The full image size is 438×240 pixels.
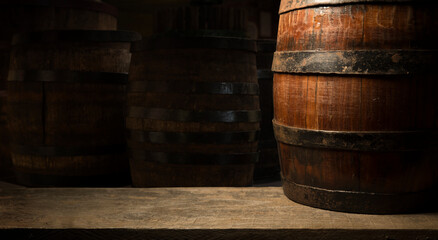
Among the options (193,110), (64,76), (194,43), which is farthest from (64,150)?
(194,43)

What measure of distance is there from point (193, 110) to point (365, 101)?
1415 millimetres

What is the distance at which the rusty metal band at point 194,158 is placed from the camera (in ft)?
11.0

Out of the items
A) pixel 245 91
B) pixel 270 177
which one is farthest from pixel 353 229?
pixel 270 177

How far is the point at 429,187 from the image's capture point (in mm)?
2244

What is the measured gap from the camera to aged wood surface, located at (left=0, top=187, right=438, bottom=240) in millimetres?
2066

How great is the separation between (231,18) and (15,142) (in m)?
1.84

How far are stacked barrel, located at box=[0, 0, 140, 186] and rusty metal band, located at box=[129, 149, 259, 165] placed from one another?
486 mm

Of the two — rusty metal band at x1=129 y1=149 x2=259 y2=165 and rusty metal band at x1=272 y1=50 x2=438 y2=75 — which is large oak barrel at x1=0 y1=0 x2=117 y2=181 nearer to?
rusty metal band at x1=129 y1=149 x2=259 y2=165

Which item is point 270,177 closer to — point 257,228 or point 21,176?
point 21,176

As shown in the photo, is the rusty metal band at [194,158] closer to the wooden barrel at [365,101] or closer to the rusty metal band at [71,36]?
the rusty metal band at [71,36]

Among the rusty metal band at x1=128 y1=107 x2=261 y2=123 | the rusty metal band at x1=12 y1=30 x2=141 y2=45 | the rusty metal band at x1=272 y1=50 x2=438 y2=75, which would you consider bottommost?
the rusty metal band at x1=128 y1=107 x2=261 y2=123

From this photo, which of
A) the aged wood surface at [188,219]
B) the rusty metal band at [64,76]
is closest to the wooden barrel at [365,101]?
the aged wood surface at [188,219]

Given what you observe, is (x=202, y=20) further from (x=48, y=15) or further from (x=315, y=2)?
(x=48, y=15)

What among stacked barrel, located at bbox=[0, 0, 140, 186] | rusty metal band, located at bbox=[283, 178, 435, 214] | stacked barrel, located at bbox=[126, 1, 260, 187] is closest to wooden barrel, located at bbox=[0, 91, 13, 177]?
stacked barrel, located at bbox=[0, 0, 140, 186]
